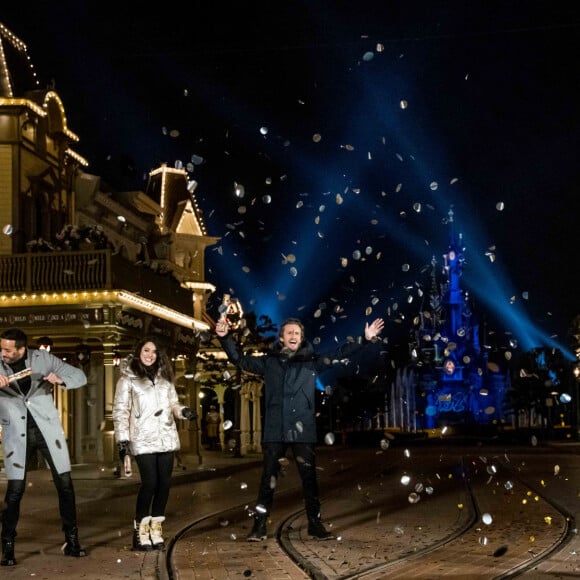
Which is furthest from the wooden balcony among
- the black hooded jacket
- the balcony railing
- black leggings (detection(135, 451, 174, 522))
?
black leggings (detection(135, 451, 174, 522))

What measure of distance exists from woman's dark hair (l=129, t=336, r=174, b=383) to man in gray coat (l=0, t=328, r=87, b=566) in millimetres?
551

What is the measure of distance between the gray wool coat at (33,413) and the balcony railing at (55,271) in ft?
42.6

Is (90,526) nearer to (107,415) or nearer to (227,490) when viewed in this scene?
(227,490)

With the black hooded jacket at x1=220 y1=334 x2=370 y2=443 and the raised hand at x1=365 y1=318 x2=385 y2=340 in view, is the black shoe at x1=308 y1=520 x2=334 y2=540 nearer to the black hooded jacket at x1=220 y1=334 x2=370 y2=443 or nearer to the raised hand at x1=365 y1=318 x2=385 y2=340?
the black hooded jacket at x1=220 y1=334 x2=370 y2=443

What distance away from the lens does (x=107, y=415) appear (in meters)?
21.8

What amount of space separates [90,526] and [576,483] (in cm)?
1001

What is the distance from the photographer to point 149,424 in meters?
9.38

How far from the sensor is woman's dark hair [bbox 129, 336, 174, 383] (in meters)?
9.50

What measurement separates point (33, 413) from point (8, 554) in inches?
46.4

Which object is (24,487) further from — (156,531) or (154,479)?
(156,531)

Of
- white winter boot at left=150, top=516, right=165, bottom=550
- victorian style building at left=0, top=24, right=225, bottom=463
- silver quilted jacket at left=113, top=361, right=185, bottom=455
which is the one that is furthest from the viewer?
victorian style building at left=0, top=24, right=225, bottom=463

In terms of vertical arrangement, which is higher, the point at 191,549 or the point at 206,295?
the point at 206,295

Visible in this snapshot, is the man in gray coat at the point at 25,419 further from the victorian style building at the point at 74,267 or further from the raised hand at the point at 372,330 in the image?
the victorian style building at the point at 74,267

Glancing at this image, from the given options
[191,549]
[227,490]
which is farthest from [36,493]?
[191,549]
